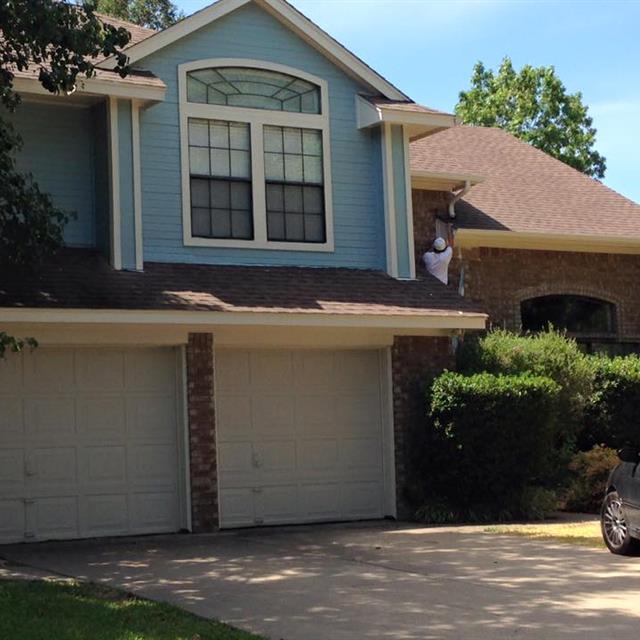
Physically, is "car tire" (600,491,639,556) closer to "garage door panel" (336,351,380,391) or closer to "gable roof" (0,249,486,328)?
"gable roof" (0,249,486,328)

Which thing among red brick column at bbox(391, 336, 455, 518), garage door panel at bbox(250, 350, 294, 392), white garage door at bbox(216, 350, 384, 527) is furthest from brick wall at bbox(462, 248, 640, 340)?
garage door panel at bbox(250, 350, 294, 392)

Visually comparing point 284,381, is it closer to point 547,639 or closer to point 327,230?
point 327,230

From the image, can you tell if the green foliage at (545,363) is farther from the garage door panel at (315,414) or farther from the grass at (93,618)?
the grass at (93,618)

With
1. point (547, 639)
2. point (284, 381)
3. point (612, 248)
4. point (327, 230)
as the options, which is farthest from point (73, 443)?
point (612, 248)

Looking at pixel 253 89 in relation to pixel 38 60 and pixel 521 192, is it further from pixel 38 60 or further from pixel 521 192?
pixel 521 192

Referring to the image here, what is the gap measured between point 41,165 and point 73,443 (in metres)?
3.62

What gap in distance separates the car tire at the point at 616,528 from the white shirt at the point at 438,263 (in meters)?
6.31

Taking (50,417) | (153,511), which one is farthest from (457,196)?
(50,417)

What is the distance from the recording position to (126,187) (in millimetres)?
15398

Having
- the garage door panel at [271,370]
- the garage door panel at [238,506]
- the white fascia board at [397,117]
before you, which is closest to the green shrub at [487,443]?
the garage door panel at [271,370]

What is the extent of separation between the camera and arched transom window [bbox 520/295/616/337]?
20.7 meters

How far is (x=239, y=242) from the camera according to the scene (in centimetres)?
1631

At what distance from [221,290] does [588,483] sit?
19.3 ft

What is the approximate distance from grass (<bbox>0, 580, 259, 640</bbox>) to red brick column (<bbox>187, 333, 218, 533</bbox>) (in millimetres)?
4943
